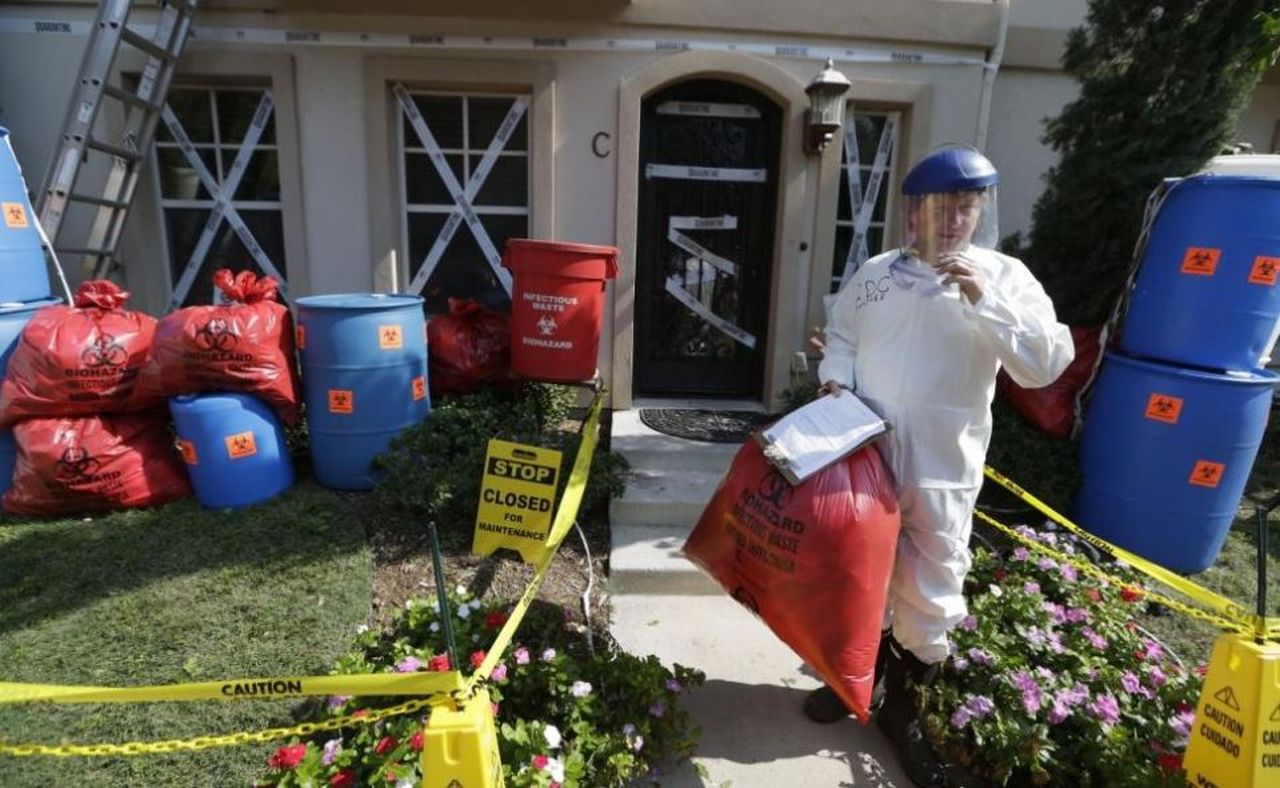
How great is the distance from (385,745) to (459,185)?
13.9 feet

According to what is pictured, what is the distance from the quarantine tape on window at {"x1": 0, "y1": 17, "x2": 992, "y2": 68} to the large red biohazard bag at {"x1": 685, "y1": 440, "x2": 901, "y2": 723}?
3.93 m

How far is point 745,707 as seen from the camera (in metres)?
2.52

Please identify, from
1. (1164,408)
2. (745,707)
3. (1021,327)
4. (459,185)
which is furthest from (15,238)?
(1164,408)

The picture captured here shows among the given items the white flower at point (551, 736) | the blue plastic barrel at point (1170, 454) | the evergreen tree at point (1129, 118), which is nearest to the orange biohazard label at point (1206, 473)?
the blue plastic barrel at point (1170, 454)

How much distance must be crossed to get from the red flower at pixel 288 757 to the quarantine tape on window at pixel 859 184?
4.66m

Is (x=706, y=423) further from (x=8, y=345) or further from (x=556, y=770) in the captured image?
(x=8, y=345)

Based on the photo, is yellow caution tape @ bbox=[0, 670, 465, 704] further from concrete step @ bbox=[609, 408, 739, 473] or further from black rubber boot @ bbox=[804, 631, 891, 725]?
concrete step @ bbox=[609, 408, 739, 473]

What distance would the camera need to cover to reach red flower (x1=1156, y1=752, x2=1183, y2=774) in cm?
198

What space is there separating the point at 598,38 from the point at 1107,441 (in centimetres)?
406

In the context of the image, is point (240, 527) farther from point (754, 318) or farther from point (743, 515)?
point (754, 318)

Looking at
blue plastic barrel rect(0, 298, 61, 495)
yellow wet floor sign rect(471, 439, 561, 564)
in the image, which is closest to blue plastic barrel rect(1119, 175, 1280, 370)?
yellow wet floor sign rect(471, 439, 561, 564)

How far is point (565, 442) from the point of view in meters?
3.80

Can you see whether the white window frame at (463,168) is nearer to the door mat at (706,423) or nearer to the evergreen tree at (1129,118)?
the door mat at (706,423)

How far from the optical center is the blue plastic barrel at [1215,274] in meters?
3.15
